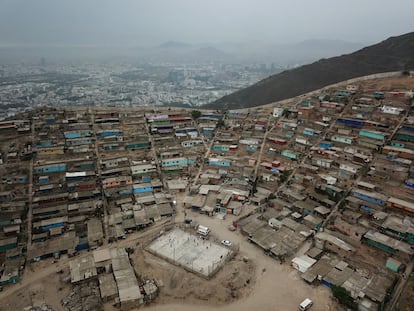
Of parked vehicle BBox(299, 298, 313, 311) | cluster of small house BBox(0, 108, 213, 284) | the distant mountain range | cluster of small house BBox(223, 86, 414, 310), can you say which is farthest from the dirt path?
the distant mountain range

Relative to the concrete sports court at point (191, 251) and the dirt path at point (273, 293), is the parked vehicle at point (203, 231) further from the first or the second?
the dirt path at point (273, 293)

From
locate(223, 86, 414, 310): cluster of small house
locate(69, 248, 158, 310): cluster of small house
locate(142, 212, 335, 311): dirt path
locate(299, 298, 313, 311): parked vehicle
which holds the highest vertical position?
locate(223, 86, 414, 310): cluster of small house

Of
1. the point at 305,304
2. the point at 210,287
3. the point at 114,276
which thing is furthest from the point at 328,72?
the point at 114,276

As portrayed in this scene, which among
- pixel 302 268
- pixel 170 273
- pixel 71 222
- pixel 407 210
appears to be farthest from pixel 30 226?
pixel 407 210

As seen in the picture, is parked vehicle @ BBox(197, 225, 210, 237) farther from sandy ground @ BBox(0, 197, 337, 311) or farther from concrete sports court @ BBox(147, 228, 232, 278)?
sandy ground @ BBox(0, 197, 337, 311)

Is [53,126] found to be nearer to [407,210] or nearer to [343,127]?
[343,127]

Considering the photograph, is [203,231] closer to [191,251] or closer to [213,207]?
[191,251]
